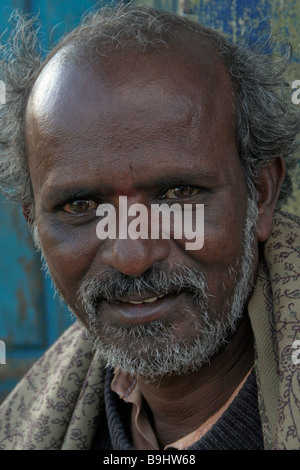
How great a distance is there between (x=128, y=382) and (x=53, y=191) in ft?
2.35

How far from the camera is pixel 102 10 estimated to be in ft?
7.52

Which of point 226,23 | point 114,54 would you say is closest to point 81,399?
point 114,54

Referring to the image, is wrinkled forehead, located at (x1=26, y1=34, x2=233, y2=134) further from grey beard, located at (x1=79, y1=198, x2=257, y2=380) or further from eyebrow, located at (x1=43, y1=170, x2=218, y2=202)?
grey beard, located at (x1=79, y1=198, x2=257, y2=380)

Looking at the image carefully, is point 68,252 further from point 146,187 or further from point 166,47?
point 166,47

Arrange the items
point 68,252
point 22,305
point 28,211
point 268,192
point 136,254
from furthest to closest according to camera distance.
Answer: point 22,305 → point 28,211 → point 268,192 → point 68,252 → point 136,254

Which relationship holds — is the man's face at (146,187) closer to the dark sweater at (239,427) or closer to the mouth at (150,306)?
the mouth at (150,306)

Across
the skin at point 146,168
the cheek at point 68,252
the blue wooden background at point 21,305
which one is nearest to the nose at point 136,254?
the skin at point 146,168

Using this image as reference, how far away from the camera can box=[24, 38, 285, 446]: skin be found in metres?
1.82

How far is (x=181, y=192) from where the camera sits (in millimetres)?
1893

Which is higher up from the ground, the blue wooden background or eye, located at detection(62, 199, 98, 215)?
eye, located at detection(62, 199, 98, 215)

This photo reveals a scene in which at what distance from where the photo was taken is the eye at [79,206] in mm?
1942

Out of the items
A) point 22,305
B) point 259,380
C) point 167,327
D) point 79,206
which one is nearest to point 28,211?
point 79,206

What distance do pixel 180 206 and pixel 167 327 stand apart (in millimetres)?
325

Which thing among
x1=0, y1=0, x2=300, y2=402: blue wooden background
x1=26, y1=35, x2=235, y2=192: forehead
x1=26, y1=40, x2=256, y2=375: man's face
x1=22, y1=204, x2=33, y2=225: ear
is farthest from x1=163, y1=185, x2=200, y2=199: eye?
x1=0, y1=0, x2=300, y2=402: blue wooden background
